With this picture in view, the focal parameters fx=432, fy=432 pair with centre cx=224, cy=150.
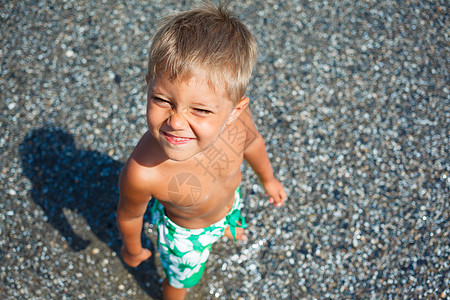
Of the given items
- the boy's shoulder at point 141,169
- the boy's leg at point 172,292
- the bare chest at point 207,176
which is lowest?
the boy's leg at point 172,292

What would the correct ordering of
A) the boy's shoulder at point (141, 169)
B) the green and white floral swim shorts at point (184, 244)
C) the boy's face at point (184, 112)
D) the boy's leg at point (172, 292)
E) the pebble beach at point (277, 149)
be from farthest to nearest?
the pebble beach at point (277, 149) → the boy's leg at point (172, 292) → the green and white floral swim shorts at point (184, 244) → the boy's shoulder at point (141, 169) → the boy's face at point (184, 112)

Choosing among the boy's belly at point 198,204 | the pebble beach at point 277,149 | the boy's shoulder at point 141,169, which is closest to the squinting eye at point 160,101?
the boy's shoulder at point 141,169

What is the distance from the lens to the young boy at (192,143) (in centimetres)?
147

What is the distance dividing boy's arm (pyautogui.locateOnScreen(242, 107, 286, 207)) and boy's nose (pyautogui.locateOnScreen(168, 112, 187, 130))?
64 centimetres

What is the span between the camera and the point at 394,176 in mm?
3109

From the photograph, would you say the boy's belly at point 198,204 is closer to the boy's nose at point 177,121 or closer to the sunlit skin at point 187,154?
the sunlit skin at point 187,154

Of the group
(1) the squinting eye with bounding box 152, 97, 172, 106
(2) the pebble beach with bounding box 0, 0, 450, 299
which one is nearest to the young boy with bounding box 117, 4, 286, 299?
(1) the squinting eye with bounding box 152, 97, 172, 106

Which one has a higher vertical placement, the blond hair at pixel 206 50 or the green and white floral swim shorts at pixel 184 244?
the blond hair at pixel 206 50

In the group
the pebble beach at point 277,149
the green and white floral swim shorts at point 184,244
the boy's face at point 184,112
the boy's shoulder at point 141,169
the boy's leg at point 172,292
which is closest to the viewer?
the boy's face at point 184,112

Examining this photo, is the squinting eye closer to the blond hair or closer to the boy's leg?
the blond hair

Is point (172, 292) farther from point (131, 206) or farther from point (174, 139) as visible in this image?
point (174, 139)

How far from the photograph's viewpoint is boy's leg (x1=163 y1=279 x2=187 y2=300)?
95.5 inches

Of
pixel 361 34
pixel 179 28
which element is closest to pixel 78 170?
pixel 179 28

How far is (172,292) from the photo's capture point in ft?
8.02
